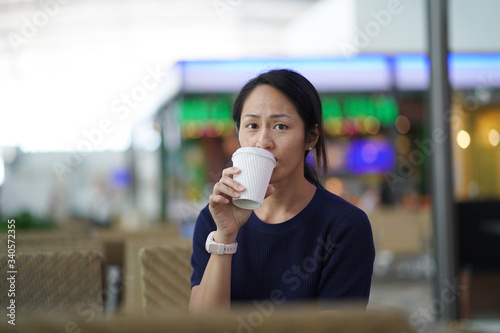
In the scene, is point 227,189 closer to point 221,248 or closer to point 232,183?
point 232,183

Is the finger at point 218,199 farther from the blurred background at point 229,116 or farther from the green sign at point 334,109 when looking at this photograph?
the green sign at point 334,109

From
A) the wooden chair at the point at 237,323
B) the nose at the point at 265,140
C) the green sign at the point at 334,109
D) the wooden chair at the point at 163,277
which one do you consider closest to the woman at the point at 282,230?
the nose at the point at 265,140

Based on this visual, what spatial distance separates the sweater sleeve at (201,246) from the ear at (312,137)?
339 millimetres

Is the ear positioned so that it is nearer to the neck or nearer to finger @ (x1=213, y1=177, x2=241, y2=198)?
the neck

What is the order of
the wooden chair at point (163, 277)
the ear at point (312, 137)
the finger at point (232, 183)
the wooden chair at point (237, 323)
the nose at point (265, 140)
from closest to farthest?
the wooden chair at point (237, 323) → the finger at point (232, 183) → the nose at point (265, 140) → the ear at point (312, 137) → the wooden chair at point (163, 277)

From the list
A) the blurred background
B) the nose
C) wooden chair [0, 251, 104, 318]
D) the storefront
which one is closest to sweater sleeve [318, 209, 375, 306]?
the nose

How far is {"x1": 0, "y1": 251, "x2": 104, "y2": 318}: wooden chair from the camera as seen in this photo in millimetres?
1760

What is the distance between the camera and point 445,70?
3.79 m

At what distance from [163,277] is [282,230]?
1.72 ft

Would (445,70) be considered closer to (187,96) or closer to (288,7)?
(187,96)

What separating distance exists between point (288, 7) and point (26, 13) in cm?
669

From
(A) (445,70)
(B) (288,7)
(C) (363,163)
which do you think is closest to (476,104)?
(C) (363,163)

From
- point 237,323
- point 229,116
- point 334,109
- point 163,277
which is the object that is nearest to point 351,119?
point 334,109

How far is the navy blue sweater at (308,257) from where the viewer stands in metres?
1.45
